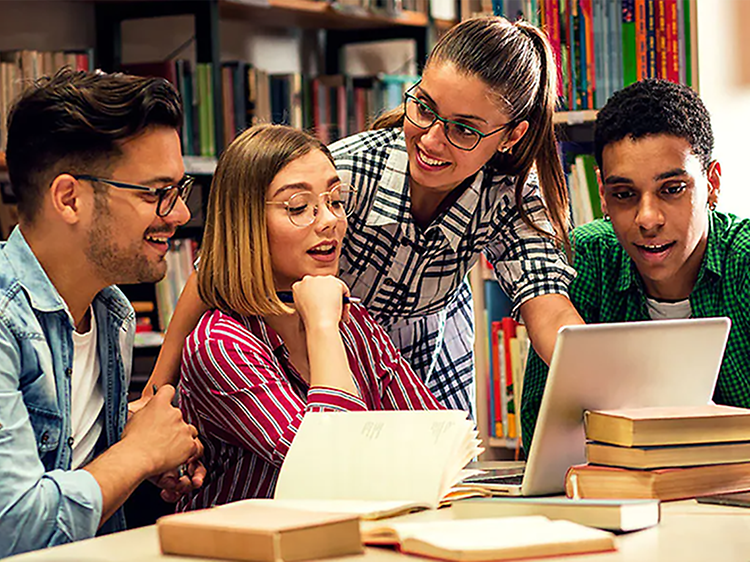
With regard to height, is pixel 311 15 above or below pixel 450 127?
above

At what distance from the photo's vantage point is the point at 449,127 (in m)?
1.79

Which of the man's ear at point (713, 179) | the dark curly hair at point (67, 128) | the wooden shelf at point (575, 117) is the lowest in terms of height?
the man's ear at point (713, 179)

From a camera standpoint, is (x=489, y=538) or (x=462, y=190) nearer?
(x=489, y=538)

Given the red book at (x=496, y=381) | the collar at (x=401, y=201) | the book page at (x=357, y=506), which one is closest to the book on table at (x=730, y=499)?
the book page at (x=357, y=506)

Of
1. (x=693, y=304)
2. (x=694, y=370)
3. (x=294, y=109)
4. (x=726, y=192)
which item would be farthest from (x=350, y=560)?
(x=294, y=109)

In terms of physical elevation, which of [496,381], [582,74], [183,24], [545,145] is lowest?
[496,381]

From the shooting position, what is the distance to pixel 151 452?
1430 millimetres

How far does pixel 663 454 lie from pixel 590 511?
0.22 meters

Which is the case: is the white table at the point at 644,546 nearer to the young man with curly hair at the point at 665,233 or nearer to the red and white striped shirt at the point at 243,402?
the red and white striped shirt at the point at 243,402

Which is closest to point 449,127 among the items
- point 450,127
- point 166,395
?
point 450,127

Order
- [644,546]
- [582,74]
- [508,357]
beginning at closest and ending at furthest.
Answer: [644,546]
[582,74]
[508,357]

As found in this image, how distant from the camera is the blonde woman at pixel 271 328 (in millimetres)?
1557

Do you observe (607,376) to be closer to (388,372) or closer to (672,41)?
(388,372)

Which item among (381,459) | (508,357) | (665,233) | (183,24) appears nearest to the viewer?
(381,459)
